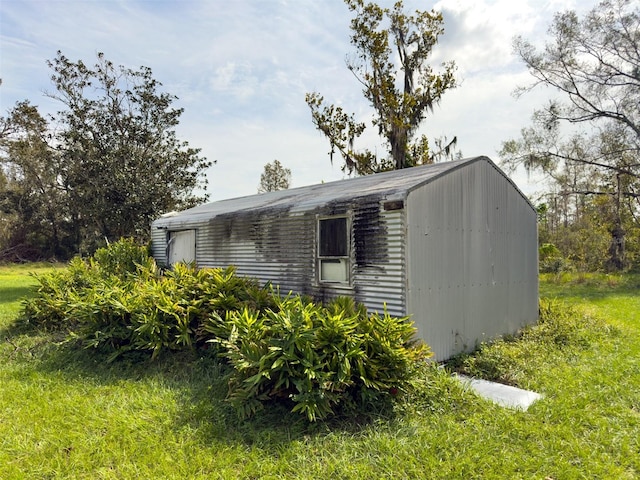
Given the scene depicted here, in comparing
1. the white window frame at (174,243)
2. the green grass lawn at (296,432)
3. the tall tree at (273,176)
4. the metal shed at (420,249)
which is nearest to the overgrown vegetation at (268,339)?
the green grass lawn at (296,432)

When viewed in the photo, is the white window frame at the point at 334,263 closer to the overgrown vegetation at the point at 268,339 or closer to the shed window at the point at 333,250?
the shed window at the point at 333,250

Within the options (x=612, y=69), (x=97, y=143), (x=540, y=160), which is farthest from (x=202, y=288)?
(x=612, y=69)

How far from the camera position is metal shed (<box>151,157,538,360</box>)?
562 cm

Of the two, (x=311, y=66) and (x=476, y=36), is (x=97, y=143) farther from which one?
(x=476, y=36)

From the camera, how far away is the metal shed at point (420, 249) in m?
5.62

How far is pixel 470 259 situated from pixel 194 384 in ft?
15.0

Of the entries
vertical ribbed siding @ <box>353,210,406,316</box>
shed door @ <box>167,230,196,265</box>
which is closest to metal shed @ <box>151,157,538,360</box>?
vertical ribbed siding @ <box>353,210,406,316</box>

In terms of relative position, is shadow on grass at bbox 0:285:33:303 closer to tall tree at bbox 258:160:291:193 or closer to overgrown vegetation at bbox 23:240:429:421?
overgrown vegetation at bbox 23:240:429:421

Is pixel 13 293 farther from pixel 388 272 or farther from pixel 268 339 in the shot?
pixel 388 272

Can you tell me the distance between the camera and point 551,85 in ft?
64.2

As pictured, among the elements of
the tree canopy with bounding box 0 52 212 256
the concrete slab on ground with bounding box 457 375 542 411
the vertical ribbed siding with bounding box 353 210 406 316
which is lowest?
the concrete slab on ground with bounding box 457 375 542 411

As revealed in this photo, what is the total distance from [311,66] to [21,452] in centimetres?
1117

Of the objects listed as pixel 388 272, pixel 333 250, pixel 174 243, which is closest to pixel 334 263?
pixel 333 250

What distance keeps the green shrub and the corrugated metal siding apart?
1.34 m
